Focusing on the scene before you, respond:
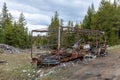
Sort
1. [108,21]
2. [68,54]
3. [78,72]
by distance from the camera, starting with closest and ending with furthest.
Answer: [78,72]
[68,54]
[108,21]

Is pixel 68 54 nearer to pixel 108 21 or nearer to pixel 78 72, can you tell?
pixel 78 72

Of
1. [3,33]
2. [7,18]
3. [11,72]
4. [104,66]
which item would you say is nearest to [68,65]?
[104,66]

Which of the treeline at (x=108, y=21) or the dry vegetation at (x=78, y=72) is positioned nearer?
the dry vegetation at (x=78, y=72)

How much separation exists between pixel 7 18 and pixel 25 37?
45.6 ft

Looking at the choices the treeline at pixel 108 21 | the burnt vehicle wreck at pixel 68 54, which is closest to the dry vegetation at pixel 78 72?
the burnt vehicle wreck at pixel 68 54

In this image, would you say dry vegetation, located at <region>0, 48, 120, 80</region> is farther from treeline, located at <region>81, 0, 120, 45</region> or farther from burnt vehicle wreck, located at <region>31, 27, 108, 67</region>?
treeline, located at <region>81, 0, 120, 45</region>

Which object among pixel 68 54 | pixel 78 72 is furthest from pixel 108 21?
pixel 78 72

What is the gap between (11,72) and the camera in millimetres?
16188

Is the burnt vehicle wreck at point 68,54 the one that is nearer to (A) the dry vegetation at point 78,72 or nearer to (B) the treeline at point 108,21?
(A) the dry vegetation at point 78,72

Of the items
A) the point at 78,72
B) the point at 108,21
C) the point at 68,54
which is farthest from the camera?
the point at 108,21

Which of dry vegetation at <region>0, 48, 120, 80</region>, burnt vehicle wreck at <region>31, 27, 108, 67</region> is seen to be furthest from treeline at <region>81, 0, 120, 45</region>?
dry vegetation at <region>0, 48, 120, 80</region>

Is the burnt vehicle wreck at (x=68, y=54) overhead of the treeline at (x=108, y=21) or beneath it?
beneath

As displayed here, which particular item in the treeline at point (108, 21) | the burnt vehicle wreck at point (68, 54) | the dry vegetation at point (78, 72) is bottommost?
the dry vegetation at point (78, 72)

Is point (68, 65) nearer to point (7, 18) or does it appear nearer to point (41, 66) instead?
point (41, 66)
